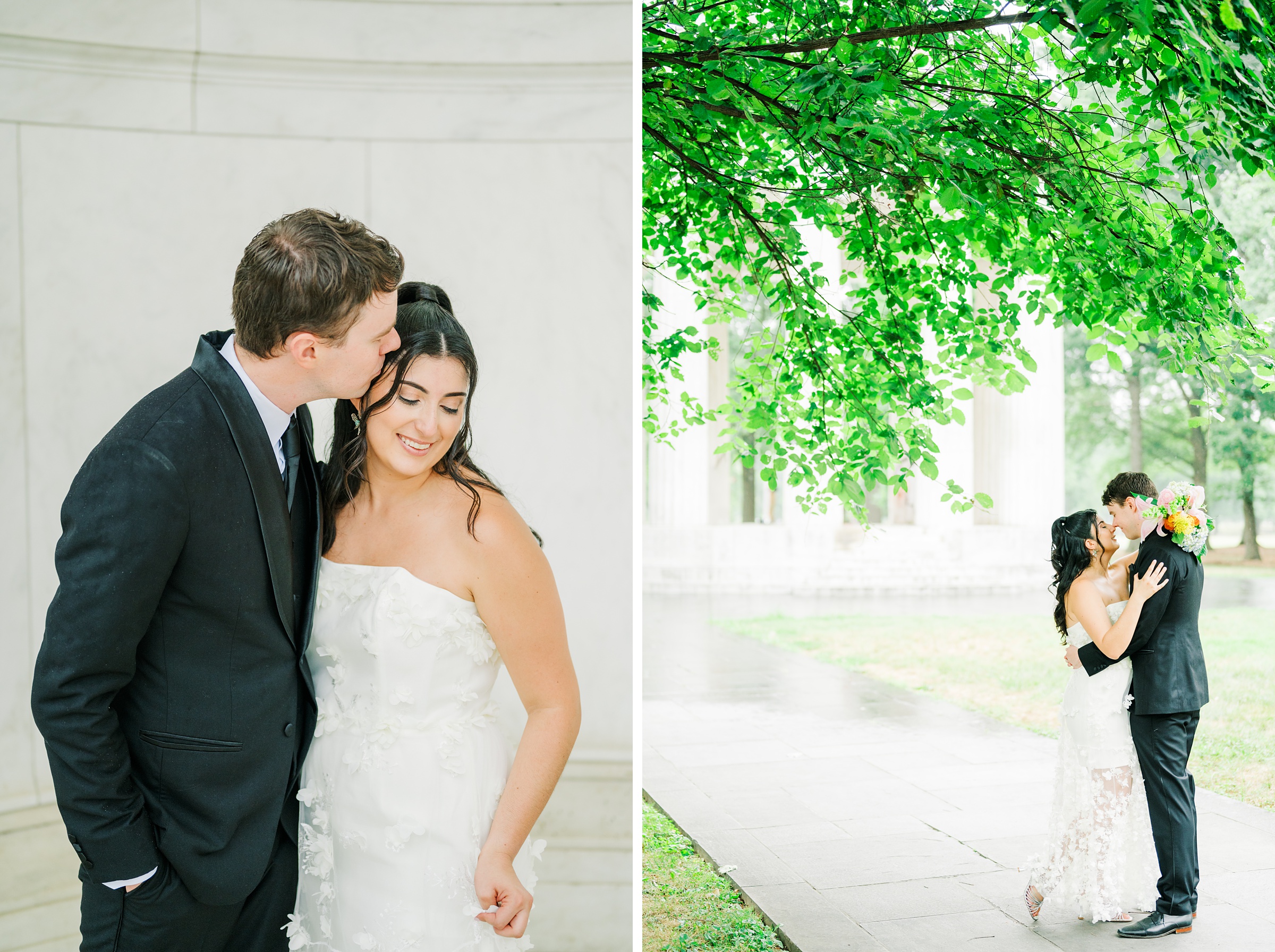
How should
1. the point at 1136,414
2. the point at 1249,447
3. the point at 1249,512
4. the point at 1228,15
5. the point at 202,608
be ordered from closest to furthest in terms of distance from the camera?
the point at 202,608, the point at 1228,15, the point at 1249,447, the point at 1249,512, the point at 1136,414

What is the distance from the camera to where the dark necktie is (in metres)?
2.18

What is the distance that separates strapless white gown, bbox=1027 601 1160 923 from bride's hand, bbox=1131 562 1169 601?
4.3 inches

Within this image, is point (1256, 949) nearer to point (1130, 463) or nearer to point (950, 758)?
point (950, 758)

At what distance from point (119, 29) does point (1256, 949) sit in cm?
564

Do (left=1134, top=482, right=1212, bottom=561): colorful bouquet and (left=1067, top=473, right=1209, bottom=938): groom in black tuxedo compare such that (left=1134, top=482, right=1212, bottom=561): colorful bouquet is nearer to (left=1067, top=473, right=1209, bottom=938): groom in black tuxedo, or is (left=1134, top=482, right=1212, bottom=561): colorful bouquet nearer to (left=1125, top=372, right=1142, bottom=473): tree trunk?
(left=1067, top=473, right=1209, bottom=938): groom in black tuxedo

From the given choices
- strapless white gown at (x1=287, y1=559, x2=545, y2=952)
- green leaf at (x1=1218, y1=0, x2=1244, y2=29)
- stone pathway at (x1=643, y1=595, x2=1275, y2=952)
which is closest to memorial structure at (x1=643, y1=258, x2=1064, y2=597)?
stone pathway at (x1=643, y1=595, x2=1275, y2=952)

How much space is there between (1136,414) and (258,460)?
28.9m

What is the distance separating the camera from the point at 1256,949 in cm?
461

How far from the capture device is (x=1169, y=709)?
452cm

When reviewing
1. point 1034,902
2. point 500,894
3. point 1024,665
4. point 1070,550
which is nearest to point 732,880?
point 1034,902

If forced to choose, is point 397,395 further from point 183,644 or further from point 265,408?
point 183,644

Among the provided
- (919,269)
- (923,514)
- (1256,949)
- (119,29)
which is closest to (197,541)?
(119,29)

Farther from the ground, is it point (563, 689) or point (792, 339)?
point (792, 339)

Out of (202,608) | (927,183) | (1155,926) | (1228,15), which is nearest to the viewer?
(202,608)
